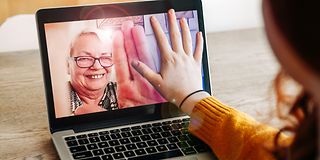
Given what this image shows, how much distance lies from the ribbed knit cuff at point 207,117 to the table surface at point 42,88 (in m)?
0.07

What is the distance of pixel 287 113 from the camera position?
1.52 feet

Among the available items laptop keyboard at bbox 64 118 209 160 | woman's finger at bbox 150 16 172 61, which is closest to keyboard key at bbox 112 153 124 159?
laptop keyboard at bbox 64 118 209 160

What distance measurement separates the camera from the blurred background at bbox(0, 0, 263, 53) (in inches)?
48.3

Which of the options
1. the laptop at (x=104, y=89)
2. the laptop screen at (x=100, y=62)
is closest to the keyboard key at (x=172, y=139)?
the laptop at (x=104, y=89)

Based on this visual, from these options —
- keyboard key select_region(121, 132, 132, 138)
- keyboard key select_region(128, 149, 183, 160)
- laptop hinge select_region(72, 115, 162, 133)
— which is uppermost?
laptop hinge select_region(72, 115, 162, 133)

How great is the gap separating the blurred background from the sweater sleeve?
41 cm

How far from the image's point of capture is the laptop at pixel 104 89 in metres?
0.80

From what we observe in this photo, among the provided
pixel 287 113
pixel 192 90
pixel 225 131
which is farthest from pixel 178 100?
pixel 287 113

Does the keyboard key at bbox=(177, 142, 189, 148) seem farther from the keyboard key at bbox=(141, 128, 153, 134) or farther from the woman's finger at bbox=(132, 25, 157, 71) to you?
the woman's finger at bbox=(132, 25, 157, 71)

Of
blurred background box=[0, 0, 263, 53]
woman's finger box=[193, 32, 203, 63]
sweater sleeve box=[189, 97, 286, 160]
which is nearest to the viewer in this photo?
sweater sleeve box=[189, 97, 286, 160]

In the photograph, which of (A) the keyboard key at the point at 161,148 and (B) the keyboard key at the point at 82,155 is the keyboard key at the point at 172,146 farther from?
(B) the keyboard key at the point at 82,155

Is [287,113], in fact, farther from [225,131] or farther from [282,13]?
[225,131]

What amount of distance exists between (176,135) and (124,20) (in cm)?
23

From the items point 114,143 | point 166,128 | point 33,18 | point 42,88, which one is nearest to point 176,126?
point 166,128
